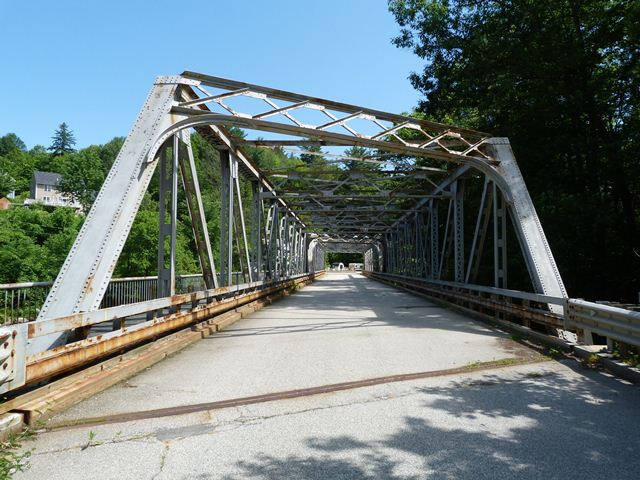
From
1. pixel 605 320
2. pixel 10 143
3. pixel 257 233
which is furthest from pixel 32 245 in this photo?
pixel 10 143

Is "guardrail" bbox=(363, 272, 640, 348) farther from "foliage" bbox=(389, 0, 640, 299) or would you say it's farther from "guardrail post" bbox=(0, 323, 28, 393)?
"guardrail post" bbox=(0, 323, 28, 393)

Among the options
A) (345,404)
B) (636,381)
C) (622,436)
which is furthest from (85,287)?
(636,381)

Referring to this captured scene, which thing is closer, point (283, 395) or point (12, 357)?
point (12, 357)

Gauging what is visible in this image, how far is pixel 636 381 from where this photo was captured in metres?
5.34

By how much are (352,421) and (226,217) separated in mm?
8843

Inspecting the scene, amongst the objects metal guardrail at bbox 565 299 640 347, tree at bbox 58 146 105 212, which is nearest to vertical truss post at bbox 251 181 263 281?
metal guardrail at bbox 565 299 640 347

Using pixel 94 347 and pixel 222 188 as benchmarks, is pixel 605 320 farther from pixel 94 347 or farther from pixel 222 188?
pixel 222 188

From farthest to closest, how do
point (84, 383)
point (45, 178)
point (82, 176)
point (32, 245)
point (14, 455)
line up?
1. point (45, 178)
2. point (82, 176)
3. point (32, 245)
4. point (84, 383)
5. point (14, 455)

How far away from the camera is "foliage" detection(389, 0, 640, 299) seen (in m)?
13.8

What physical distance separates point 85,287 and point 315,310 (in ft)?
30.4

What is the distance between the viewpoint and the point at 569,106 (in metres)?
14.6

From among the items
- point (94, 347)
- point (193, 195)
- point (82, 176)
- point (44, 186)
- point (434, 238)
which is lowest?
point (94, 347)

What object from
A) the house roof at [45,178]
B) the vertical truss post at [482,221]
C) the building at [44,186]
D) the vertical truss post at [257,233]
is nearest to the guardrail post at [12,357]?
the vertical truss post at [482,221]

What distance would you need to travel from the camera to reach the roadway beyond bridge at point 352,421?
3.25 m
